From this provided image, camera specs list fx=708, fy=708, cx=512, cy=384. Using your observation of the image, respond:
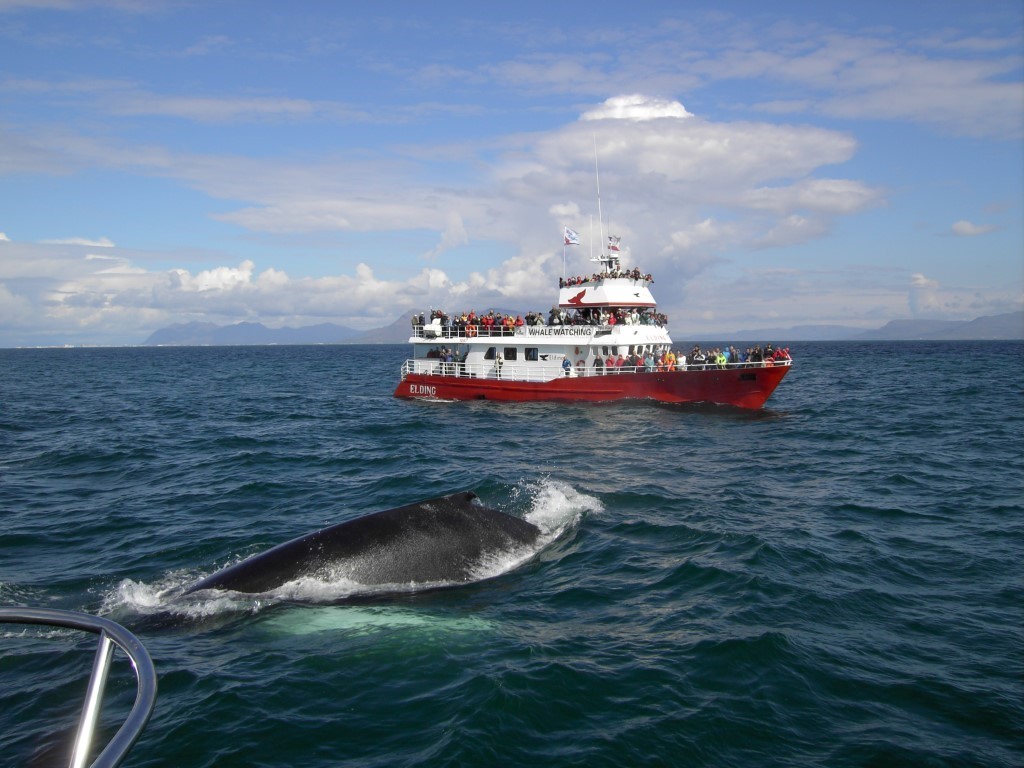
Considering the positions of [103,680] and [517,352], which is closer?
[103,680]

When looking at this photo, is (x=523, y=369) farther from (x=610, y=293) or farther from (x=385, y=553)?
(x=385, y=553)

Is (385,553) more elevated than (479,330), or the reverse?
(479,330)

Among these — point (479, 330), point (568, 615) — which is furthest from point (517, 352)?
point (568, 615)

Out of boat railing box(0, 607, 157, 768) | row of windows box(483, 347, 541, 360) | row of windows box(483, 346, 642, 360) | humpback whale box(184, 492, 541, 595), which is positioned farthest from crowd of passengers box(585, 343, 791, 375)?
boat railing box(0, 607, 157, 768)

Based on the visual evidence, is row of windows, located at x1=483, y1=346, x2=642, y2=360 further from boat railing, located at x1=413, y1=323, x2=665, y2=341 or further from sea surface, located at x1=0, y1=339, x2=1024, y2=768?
sea surface, located at x1=0, y1=339, x2=1024, y2=768

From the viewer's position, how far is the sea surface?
693cm

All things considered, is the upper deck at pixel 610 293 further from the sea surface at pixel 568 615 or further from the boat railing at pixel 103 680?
the boat railing at pixel 103 680

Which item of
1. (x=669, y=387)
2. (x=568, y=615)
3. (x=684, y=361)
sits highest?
(x=684, y=361)

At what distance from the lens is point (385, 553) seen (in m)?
9.89

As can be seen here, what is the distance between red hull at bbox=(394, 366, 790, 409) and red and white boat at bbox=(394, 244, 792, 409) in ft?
0.15

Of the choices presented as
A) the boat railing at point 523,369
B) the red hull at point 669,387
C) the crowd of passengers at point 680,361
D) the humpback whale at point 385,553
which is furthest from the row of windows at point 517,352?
the humpback whale at point 385,553

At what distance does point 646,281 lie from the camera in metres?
36.7

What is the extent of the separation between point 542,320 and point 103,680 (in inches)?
1339

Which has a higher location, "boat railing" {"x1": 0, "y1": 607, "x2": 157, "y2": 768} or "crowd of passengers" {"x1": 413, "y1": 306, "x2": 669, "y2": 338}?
"crowd of passengers" {"x1": 413, "y1": 306, "x2": 669, "y2": 338}
